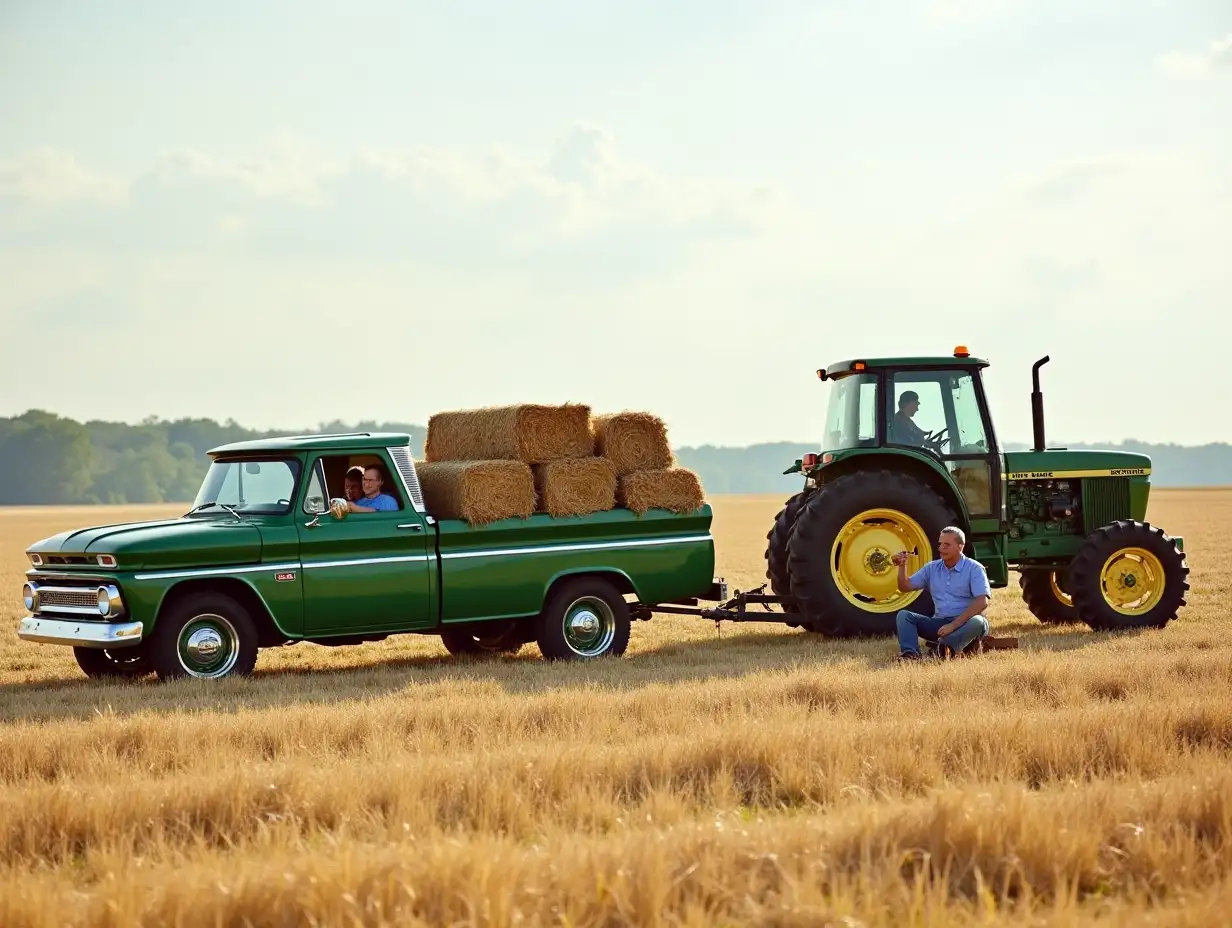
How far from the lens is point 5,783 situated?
764cm

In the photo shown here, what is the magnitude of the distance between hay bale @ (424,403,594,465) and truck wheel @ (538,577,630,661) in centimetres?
113

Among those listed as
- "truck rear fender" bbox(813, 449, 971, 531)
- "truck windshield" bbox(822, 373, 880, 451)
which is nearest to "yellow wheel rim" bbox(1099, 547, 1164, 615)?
"truck rear fender" bbox(813, 449, 971, 531)

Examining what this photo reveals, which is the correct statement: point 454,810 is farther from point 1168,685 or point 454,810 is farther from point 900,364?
point 900,364

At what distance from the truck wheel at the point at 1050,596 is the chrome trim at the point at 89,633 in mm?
8968

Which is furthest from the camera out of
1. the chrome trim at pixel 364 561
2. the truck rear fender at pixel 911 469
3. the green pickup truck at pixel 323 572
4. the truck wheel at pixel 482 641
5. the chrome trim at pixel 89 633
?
the truck rear fender at pixel 911 469

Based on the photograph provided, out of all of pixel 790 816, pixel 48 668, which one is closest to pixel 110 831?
pixel 790 816

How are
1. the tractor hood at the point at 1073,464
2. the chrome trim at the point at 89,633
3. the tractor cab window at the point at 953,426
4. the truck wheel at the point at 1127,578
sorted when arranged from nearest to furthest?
1. the chrome trim at the point at 89,633
2. the tractor cab window at the point at 953,426
3. the truck wheel at the point at 1127,578
4. the tractor hood at the point at 1073,464

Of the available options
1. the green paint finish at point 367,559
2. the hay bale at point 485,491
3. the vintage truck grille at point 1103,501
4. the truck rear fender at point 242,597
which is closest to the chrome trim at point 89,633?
the green paint finish at point 367,559

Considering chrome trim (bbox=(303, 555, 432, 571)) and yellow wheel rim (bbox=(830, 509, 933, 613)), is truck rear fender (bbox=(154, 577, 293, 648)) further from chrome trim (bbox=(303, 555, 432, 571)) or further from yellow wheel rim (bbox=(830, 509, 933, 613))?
yellow wheel rim (bbox=(830, 509, 933, 613))

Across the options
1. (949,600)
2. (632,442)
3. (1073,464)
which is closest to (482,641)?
(632,442)

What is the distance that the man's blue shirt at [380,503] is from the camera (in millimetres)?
12570

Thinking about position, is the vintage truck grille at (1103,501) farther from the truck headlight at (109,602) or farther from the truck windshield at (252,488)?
the truck headlight at (109,602)

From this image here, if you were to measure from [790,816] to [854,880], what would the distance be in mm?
1423

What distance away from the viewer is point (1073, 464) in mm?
15500
